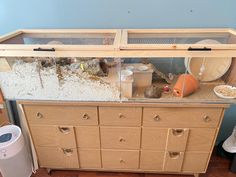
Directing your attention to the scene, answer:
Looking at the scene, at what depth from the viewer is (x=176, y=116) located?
119cm

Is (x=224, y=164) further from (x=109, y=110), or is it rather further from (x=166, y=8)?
(x=166, y=8)

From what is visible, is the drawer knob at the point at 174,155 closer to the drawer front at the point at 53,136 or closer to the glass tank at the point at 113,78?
the glass tank at the point at 113,78

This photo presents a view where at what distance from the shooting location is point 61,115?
4.05ft

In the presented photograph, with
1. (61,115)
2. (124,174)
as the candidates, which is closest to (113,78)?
(61,115)

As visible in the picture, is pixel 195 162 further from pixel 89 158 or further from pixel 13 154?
pixel 13 154

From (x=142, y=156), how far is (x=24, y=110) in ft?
2.82

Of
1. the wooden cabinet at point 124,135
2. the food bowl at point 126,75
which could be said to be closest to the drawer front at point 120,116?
the wooden cabinet at point 124,135

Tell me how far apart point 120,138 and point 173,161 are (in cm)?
43

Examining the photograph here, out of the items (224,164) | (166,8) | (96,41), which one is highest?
(166,8)

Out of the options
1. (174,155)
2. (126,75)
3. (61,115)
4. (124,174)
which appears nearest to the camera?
(126,75)

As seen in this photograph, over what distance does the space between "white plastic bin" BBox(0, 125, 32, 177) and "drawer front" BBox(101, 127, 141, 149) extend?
581 millimetres

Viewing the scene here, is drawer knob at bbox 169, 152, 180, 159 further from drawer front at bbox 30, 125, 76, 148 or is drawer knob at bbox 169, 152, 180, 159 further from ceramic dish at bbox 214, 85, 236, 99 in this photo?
drawer front at bbox 30, 125, 76, 148

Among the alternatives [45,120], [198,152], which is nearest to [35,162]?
[45,120]

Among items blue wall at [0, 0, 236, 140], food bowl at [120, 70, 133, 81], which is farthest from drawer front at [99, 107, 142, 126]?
blue wall at [0, 0, 236, 140]
